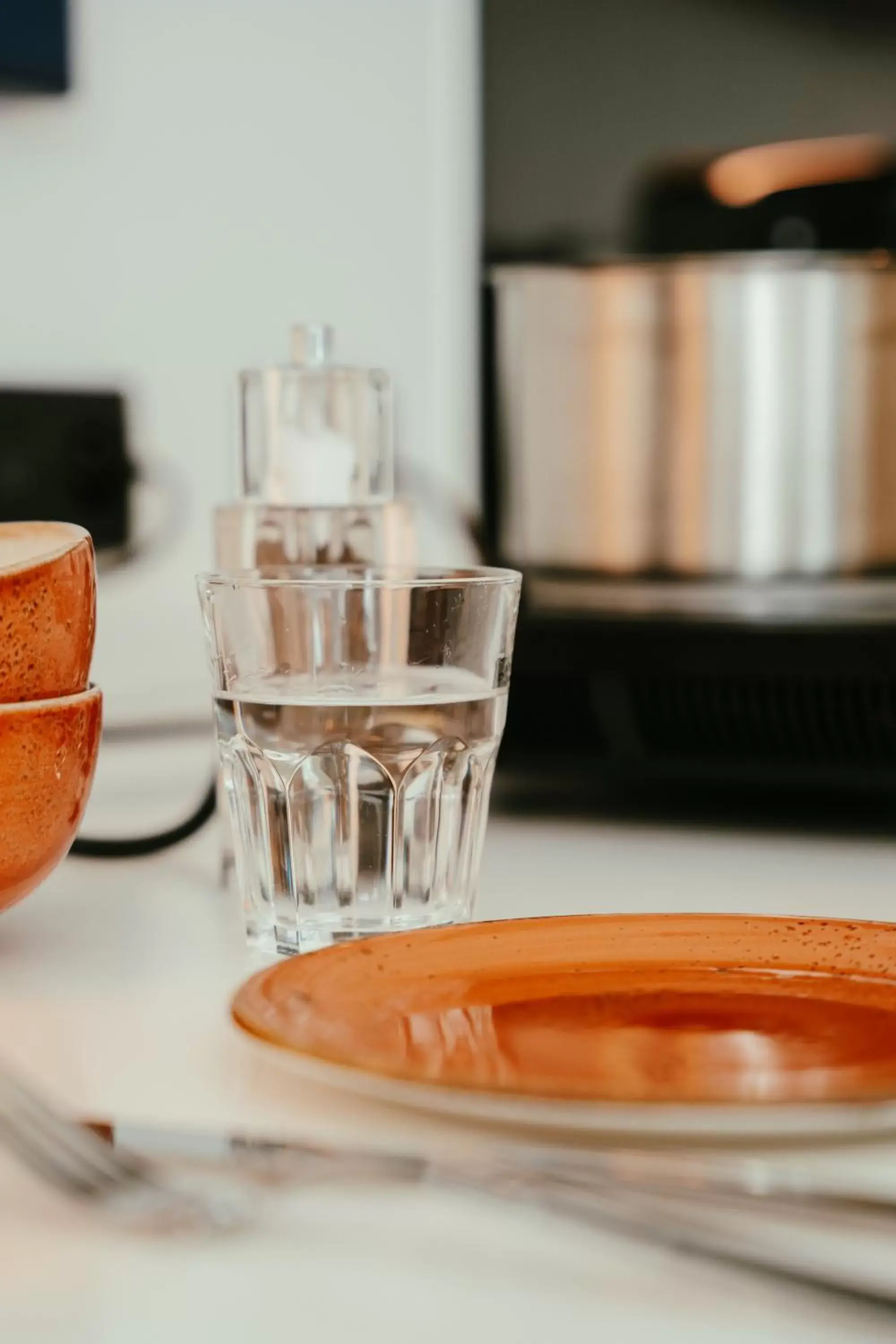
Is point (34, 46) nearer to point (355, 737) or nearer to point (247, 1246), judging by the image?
point (355, 737)

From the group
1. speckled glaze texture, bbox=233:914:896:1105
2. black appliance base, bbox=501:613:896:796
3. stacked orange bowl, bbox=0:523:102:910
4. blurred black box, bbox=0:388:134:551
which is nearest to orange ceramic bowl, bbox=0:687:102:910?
stacked orange bowl, bbox=0:523:102:910

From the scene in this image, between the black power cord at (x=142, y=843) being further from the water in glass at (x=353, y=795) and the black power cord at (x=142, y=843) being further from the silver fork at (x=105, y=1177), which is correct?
the silver fork at (x=105, y=1177)

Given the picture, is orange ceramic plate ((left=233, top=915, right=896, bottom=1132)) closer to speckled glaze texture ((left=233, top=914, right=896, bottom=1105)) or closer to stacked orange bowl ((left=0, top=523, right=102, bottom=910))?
speckled glaze texture ((left=233, top=914, right=896, bottom=1105))

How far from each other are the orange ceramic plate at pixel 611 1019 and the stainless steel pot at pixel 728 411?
30cm

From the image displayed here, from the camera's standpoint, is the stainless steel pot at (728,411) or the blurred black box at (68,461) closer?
the stainless steel pot at (728,411)

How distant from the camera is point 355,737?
0.47 meters

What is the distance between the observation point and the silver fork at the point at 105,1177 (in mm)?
271

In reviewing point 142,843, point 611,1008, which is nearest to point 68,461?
point 142,843

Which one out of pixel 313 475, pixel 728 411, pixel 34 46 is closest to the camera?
pixel 313 475

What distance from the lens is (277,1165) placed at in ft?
0.91

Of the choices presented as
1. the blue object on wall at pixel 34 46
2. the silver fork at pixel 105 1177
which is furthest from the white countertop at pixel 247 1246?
the blue object on wall at pixel 34 46

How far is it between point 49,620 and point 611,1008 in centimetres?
19

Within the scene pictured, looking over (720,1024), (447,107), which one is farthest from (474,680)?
(447,107)

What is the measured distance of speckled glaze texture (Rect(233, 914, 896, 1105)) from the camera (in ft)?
0.99
